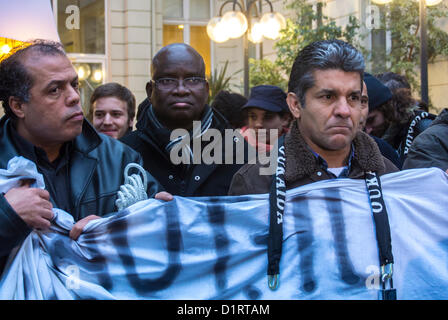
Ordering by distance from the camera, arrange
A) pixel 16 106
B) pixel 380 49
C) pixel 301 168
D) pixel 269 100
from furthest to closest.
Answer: pixel 380 49 → pixel 269 100 → pixel 16 106 → pixel 301 168

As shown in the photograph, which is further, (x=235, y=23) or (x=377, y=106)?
(x=235, y=23)

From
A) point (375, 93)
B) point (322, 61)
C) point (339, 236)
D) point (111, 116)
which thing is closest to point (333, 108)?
point (322, 61)

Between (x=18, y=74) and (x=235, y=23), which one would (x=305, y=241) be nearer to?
(x=18, y=74)

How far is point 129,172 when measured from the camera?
2.90 m

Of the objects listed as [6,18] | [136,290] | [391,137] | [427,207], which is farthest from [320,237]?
[6,18]

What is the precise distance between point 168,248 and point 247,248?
0.33 metres

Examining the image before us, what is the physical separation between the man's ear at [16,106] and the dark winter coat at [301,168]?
1.01 metres

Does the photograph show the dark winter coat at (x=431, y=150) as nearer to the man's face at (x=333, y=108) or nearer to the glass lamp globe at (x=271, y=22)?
the man's face at (x=333, y=108)

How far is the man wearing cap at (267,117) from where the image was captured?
16.1ft

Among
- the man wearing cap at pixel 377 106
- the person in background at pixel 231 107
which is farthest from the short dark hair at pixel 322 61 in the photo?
the person in background at pixel 231 107

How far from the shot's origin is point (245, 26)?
8.77 meters

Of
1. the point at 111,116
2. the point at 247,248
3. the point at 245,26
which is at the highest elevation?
the point at 245,26
